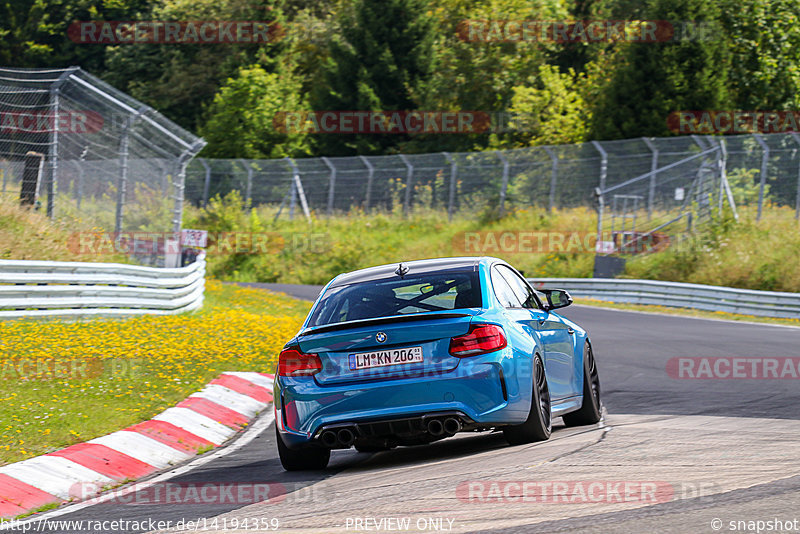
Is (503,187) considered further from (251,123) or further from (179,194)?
(251,123)

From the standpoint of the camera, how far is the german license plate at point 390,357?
7445mm

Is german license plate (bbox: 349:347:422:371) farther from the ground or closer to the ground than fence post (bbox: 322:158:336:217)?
farther from the ground

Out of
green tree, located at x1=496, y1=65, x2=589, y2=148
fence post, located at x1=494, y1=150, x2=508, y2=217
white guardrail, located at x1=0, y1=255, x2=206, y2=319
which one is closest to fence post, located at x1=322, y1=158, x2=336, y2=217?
fence post, located at x1=494, y1=150, x2=508, y2=217

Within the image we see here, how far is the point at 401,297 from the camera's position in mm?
8102

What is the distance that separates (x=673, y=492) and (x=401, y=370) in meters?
2.13

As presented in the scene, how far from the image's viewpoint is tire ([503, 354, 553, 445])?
7824 mm

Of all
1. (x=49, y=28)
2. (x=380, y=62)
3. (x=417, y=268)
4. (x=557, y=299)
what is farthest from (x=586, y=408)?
(x=49, y=28)

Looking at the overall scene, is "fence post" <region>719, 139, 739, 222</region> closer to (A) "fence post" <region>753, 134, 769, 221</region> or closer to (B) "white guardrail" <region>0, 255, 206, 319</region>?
(A) "fence post" <region>753, 134, 769, 221</region>

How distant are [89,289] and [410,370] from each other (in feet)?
38.8

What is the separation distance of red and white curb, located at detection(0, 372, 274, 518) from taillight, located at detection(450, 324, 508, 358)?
96.7 inches
